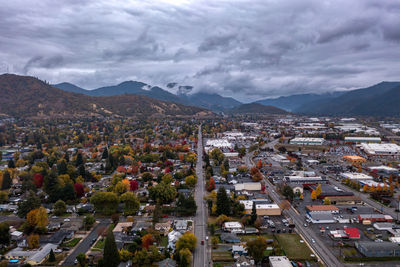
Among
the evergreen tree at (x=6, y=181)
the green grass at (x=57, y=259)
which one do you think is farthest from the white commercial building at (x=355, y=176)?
the evergreen tree at (x=6, y=181)

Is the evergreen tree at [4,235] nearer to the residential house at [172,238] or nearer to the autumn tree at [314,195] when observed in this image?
the residential house at [172,238]

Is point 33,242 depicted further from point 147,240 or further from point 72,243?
point 147,240

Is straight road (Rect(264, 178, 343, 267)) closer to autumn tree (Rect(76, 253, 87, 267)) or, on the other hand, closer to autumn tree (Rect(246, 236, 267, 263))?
autumn tree (Rect(246, 236, 267, 263))

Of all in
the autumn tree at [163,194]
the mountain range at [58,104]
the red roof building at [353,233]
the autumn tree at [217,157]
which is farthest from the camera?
the mountain range at [58,104]

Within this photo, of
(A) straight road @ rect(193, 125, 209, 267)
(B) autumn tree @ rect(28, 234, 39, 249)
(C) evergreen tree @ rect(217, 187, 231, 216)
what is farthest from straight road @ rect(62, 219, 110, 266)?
(C) evergreen tree @ rect(217, 187, 231, 216)

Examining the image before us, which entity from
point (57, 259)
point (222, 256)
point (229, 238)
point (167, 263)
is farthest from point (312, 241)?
point (57, 259)

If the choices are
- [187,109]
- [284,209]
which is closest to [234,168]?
[284,209]
